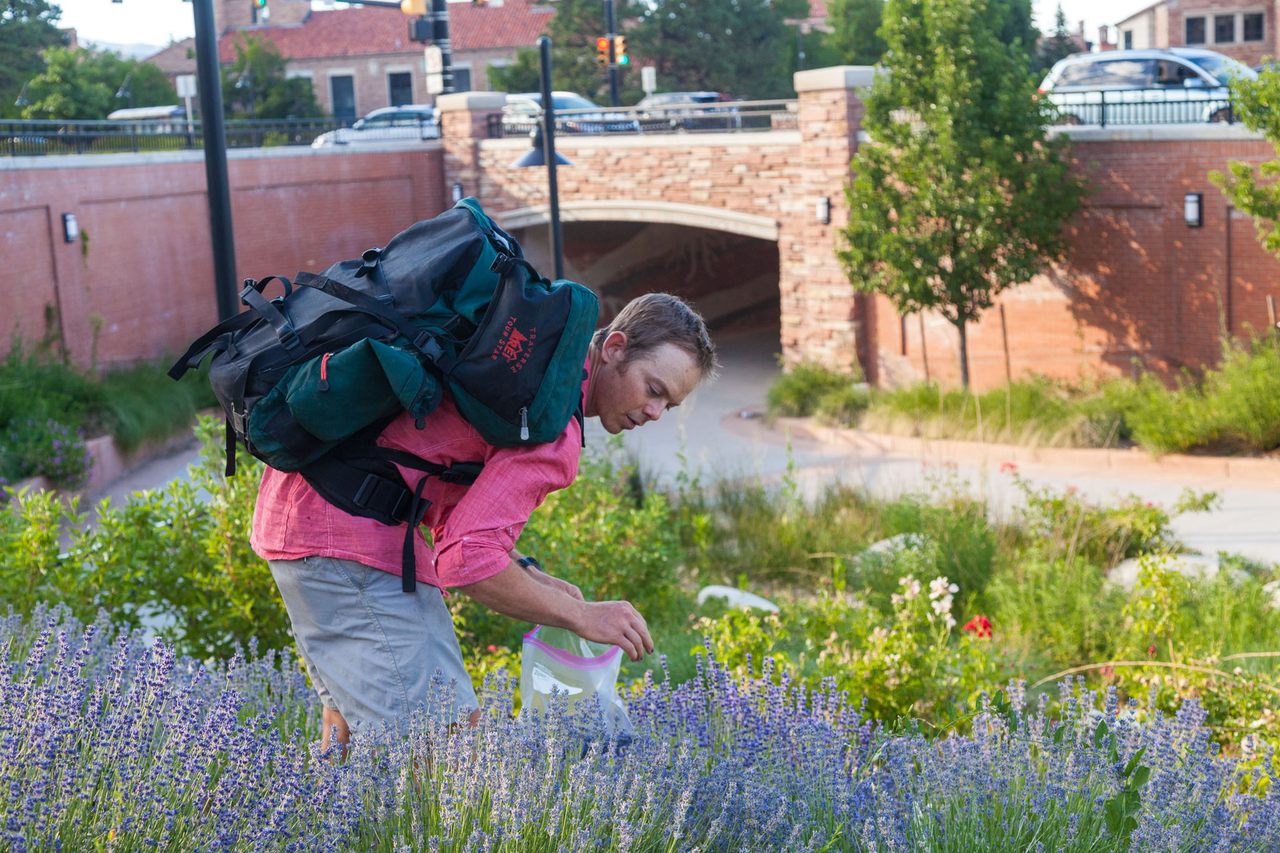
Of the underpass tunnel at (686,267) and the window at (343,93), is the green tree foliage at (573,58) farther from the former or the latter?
the window at (343,93)

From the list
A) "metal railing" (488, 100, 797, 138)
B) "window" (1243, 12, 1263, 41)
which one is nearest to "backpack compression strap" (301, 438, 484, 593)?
"metal railing" (488, 100, 797, 138)

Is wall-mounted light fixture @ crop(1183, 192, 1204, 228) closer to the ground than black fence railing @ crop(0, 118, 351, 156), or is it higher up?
closer to the ground

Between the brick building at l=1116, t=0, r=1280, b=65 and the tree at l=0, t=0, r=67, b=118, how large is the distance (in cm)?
3601

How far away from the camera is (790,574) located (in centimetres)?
946

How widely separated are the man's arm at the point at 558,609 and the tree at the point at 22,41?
120ft

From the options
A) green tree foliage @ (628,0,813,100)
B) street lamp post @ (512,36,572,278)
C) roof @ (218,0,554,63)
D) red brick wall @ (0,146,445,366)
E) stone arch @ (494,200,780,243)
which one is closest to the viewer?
street lamp post @ (512,36,572,278)

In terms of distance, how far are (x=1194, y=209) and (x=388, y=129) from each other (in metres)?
18.3

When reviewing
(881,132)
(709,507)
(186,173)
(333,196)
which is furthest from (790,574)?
(333,196)

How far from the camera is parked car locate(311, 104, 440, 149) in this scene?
90.0ft

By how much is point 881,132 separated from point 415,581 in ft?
51.3

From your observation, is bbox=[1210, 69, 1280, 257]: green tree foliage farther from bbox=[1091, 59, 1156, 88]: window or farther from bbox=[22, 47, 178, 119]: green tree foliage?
bbox=[22, 47, 178, 119]: green tree foliage

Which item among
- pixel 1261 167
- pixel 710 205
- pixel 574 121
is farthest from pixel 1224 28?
pixel 1261 167

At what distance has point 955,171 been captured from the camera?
1675 centimetres

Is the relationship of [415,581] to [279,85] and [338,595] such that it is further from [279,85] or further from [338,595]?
[279,85]
